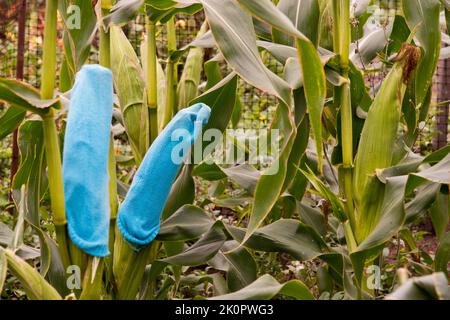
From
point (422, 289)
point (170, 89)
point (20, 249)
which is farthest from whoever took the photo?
point (170, 89)

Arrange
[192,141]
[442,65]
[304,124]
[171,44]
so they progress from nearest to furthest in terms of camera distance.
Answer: [192,141]
[304,124]
[171,44]
[442,65]

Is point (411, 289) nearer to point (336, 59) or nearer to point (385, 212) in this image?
point (385, 212)

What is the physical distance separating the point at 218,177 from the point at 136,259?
15.9 inches

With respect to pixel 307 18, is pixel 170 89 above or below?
below

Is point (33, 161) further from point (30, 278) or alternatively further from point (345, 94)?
point (345, 94)

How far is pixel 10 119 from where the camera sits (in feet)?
4.81

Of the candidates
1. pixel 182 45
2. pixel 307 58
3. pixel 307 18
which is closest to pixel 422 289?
pixel 307 58

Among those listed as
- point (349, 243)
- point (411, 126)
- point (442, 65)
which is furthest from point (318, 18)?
point (442, 65)

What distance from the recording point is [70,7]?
1.49 meters

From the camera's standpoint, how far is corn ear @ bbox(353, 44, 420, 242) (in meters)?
1.40

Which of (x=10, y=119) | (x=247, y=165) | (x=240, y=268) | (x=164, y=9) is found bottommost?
(x=240, y=268)

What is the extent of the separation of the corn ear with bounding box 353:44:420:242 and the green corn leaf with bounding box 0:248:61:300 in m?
0.63

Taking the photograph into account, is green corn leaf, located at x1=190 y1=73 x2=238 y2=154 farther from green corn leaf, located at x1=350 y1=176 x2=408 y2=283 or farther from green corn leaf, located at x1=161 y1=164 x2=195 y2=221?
green corn leaf, located at x1=350 y1=176 x2=408 y2=283

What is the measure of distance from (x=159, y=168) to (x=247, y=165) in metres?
0.47
